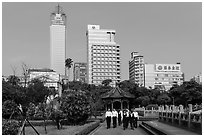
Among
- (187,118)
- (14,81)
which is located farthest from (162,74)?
(187,118)

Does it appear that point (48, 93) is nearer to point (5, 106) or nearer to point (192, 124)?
point (5, 106)

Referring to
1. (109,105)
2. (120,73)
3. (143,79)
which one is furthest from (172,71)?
(109,105)

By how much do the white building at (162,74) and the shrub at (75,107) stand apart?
3317 inches

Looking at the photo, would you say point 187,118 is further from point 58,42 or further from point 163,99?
point 58,42

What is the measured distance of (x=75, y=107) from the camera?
20.1 m

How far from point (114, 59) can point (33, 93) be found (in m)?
62.2

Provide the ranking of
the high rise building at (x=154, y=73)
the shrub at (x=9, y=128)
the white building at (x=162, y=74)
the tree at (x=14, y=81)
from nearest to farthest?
the shrub at (x=9, y=128), the tree at (x=14, y=81), the high rise building at (x=154, y=73), the white building at (x=162, y=74)

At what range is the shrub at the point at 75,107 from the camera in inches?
789

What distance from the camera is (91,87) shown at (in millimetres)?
63188

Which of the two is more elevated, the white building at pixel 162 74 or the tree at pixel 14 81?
the white building at pixel 162 74

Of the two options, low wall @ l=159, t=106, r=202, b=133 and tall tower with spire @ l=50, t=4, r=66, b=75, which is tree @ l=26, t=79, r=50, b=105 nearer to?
low wall @ l=159, t=106, r=202, b=133

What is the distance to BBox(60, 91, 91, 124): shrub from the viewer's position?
65.7 feet

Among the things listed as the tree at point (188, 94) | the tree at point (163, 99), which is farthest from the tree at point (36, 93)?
the tree at point (188, 94)

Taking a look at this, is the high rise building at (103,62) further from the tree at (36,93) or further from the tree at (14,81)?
the tree at (36,93)
